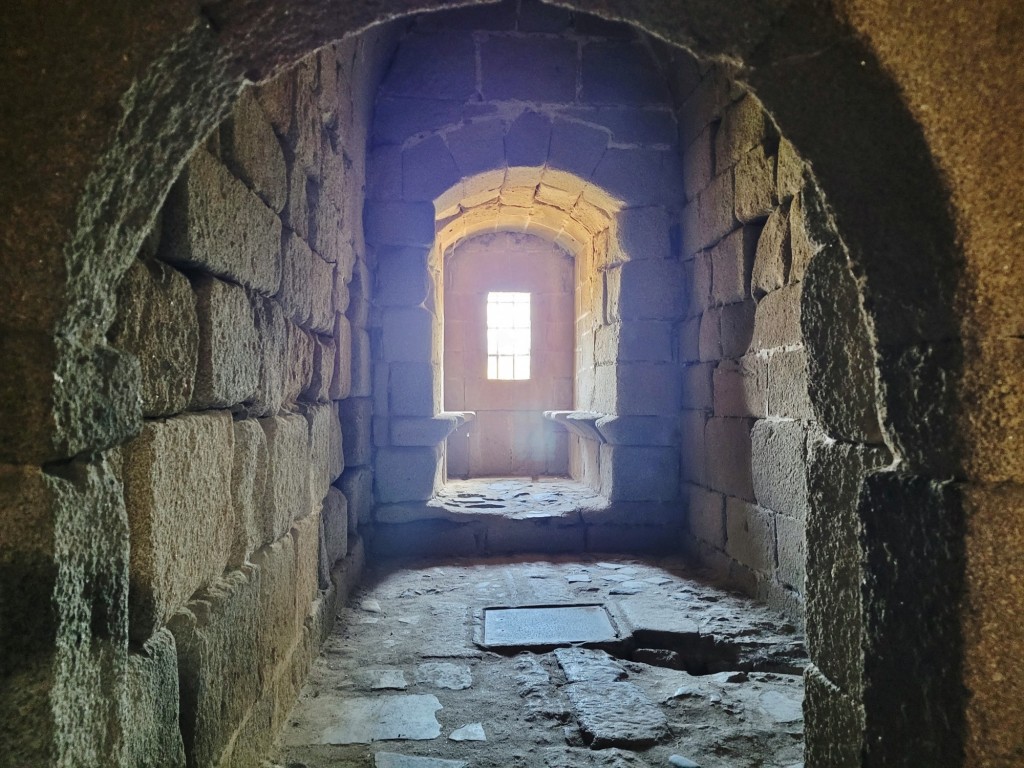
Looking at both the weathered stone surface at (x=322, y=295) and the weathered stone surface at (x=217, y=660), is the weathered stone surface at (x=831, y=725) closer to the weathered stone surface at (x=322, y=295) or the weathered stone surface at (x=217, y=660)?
the weathered stone surface at (x=217, y=660)

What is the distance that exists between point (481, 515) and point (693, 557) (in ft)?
4.46

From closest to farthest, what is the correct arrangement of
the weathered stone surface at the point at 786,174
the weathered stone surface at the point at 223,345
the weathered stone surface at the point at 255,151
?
1. the weathered stone surface at the point at 223,345
2. the weathered stone surface at the point at 255,151
3. the weathered stone surface at the point at 786,174

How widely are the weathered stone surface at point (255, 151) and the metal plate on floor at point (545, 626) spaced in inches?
76.6

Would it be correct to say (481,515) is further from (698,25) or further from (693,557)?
(698,25)

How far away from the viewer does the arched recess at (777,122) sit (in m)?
0.97

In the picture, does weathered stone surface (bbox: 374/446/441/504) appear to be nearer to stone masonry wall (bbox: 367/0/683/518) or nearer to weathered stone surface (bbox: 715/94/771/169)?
stone masonry wall (bbox: 367/0/683/518)

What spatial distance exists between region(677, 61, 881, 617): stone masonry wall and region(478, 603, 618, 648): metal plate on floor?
0.86m

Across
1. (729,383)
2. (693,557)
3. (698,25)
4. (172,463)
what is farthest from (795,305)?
(172,463)

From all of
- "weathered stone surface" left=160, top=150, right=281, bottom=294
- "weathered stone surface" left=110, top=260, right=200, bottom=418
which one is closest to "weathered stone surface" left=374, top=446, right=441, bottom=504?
"weathered stone surface" left=160, top=150, right=281, bottom=294

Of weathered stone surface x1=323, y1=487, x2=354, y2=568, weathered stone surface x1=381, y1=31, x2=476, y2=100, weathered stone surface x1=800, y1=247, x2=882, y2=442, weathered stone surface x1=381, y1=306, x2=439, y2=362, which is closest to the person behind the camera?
weathered stone surface x1=800, y1=247, x2=882, y2=442

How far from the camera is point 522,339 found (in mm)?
7660

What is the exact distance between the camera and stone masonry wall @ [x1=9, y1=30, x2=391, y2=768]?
4.33 ft

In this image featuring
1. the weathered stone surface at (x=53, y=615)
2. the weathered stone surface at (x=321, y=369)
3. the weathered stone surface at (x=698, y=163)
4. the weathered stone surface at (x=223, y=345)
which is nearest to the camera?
the weathered stone surface at (x=53, y=615)

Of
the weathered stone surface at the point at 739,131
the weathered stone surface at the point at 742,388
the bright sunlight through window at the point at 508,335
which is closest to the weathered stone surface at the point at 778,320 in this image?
the weathered stone surface at the point at 742,388
